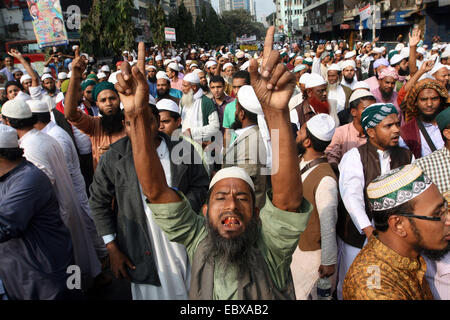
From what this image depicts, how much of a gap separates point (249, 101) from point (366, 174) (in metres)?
1.26

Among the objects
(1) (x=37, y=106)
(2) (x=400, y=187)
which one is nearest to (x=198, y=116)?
(1) (x=37, y=106)

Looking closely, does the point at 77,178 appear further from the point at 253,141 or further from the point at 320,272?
the point at 320,272

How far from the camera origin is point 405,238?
185 centimetres

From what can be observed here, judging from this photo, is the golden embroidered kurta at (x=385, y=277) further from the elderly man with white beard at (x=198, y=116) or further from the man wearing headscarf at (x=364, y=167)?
the elderly man with white beard at (x=198, y=116)

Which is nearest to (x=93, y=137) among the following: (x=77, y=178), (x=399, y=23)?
(x=77, y=178)

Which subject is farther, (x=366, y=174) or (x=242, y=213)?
(x=366, y=174)

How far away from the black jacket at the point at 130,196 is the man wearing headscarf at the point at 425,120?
226 cm

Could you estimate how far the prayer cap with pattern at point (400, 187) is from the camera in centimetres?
184

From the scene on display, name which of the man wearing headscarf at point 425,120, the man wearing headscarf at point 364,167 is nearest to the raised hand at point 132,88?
the man wearing headscarf at point 364,167

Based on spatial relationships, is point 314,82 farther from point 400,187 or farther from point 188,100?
point 400,187

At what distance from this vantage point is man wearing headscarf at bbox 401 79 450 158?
355 centimetres

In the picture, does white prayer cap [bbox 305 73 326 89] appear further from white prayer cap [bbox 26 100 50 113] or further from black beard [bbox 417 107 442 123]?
white prayer cap [bbox 26 100 50 113]

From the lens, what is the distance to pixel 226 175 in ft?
6.56
